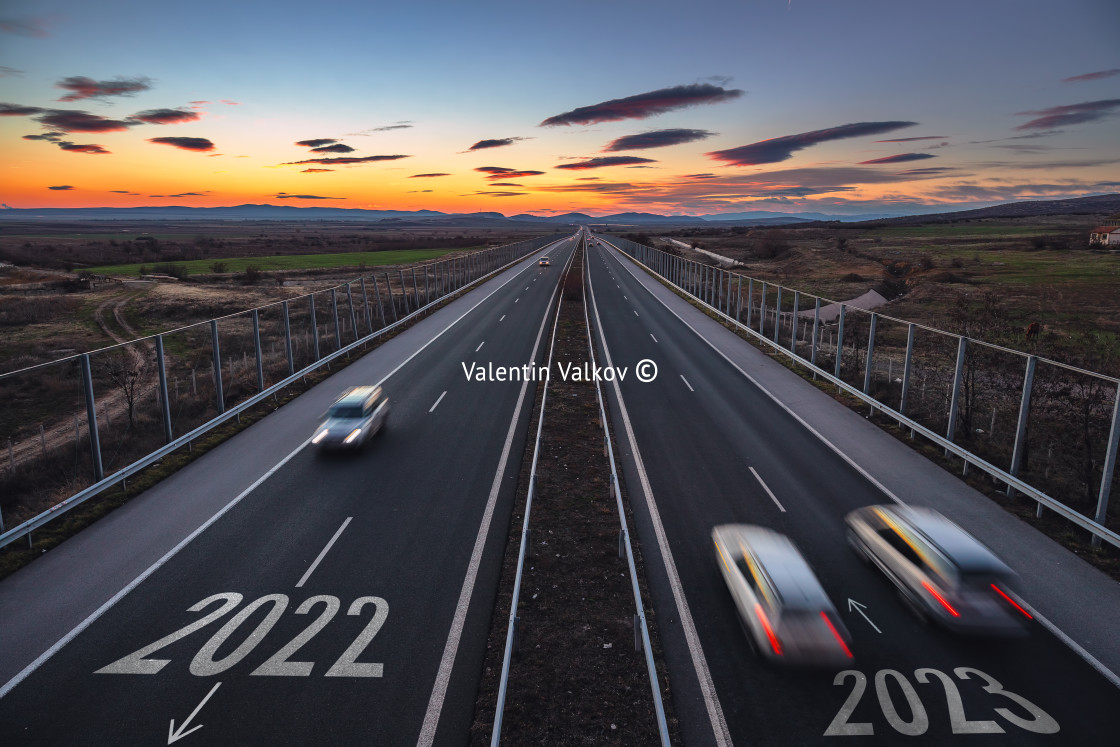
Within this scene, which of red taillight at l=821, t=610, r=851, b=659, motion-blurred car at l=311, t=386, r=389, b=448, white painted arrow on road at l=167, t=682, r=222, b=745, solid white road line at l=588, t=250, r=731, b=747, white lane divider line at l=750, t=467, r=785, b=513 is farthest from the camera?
motion-blurred car at l=311, t=386, r=389, b=448

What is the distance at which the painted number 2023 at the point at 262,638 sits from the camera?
8.49m

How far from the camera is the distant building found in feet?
288

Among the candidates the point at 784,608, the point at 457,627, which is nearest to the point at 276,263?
the point at 457,627

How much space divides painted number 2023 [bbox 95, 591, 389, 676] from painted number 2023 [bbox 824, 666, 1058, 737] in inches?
264

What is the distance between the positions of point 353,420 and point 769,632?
1261 centimetres

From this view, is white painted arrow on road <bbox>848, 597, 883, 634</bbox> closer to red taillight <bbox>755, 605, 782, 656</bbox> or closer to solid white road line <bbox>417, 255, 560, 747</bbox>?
red taillight <bbox>755, 605, 782, 656</bbox>

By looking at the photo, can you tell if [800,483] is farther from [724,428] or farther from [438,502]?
[438,502]

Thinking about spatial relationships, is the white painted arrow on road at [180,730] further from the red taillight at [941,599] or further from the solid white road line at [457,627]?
the red taillight at [941,599]

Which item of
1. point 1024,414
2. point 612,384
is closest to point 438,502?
point 612,384

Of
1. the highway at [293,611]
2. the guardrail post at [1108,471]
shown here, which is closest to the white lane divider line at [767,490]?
the guardrail post at [1108,471]

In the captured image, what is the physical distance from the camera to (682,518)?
12.9m

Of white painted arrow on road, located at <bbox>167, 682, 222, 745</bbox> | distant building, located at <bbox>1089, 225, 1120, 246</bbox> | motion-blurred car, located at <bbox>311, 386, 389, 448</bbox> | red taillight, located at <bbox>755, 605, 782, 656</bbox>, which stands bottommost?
white painted arrow on road, located at <bbox>167, 682, 222, 745</bbox>

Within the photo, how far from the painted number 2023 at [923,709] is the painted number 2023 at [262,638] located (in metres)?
6.70

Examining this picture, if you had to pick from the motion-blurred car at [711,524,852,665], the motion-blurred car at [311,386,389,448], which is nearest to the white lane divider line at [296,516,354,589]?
the motion-blurred car at [311,386,389,448]
